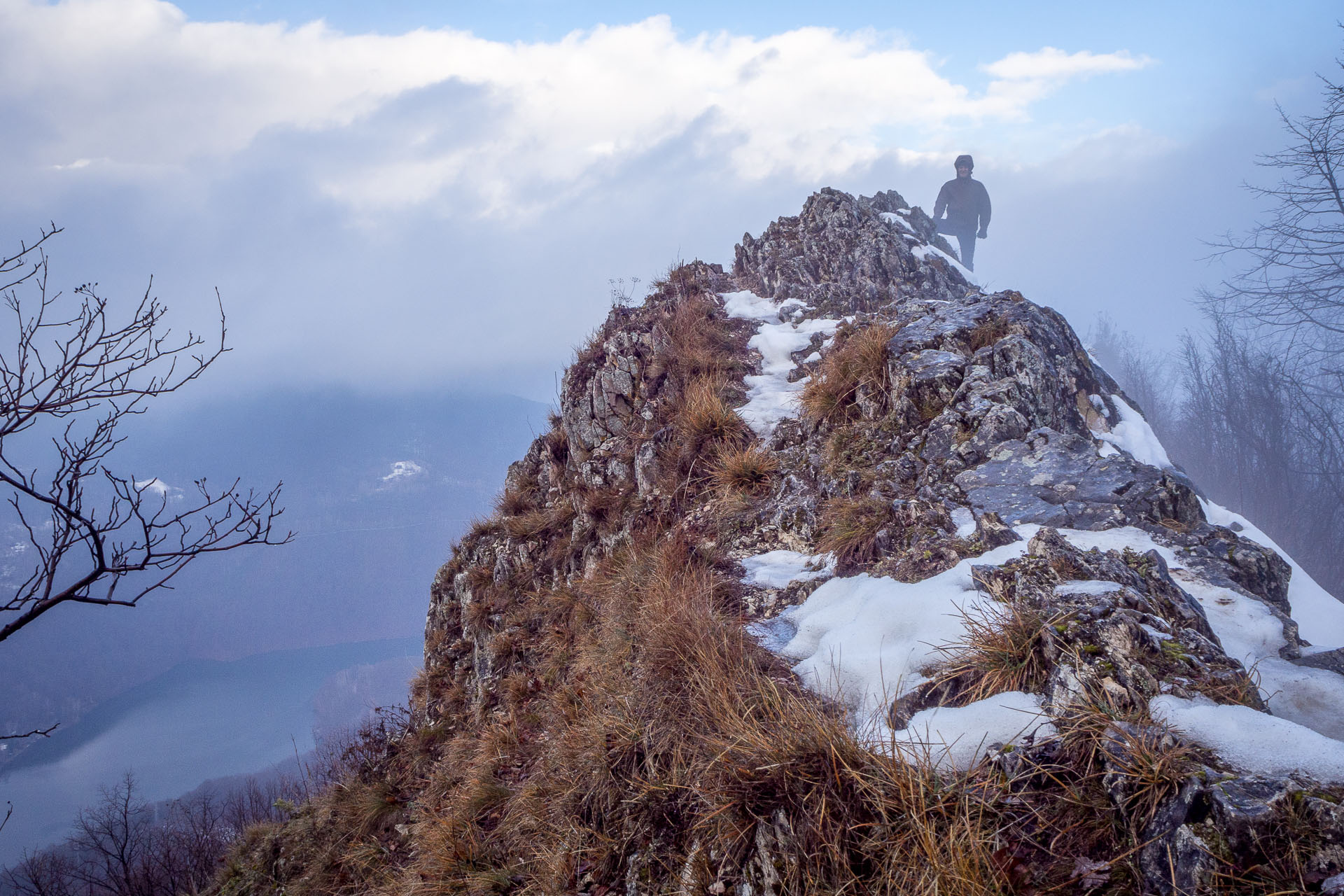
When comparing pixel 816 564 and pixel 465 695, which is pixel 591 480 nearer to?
pixel 465 695

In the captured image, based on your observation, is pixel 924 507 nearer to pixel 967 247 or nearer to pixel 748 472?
pixel 748 472

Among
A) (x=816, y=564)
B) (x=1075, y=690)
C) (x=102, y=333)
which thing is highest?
(x=102, y=333)

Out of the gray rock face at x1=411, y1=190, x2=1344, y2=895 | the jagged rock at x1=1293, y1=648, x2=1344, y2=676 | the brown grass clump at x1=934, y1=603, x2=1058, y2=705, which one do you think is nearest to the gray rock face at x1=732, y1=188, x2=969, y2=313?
the gray rock face at x1=411, y1=190, x2=1344, y2=895

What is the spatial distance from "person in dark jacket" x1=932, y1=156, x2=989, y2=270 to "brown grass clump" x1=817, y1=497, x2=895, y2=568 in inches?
529

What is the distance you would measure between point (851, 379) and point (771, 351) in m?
2.54

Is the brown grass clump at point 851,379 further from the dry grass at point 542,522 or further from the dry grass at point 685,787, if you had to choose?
the dry grass at point 542,522

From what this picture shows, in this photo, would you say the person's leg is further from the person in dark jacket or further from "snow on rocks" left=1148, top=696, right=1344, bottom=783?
"snow on rocks" left=1148, top=696, right=1344, bottom=783

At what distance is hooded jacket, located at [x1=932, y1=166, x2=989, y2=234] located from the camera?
15.0 m

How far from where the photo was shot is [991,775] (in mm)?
2096

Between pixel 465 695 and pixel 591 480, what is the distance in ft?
11.6

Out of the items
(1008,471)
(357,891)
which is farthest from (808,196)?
(357,891)

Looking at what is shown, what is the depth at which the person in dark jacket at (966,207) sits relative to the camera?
15.0 m

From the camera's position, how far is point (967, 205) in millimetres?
14992

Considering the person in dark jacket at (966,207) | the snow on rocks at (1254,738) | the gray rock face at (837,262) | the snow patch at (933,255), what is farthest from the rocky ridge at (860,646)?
the person in dark jacket at (966,207)
